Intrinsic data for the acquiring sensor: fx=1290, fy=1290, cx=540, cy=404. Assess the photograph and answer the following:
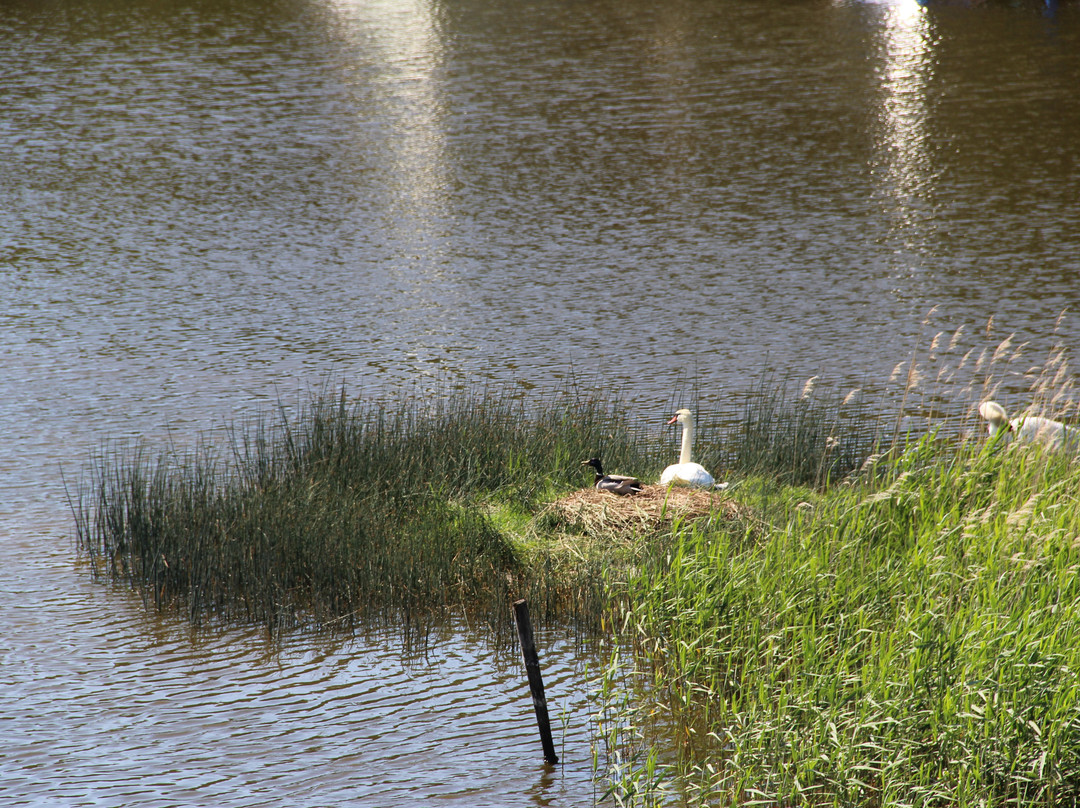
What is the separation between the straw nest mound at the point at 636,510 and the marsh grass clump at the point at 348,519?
516 millimetres

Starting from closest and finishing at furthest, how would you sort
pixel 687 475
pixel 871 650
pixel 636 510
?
pixel 871 650 → pixel 636 510 → pixel 687 475

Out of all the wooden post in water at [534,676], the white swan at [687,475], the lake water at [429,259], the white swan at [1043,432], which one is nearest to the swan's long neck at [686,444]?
the white swan at [687,475]

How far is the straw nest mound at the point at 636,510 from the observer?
31.1ft

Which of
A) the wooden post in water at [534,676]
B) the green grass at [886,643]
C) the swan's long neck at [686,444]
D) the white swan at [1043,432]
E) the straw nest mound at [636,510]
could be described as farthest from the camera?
the swan's long neck at [686,444]

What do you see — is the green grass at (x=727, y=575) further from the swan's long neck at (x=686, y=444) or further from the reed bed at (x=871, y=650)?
the swan's long neck at (x=686, y=444)

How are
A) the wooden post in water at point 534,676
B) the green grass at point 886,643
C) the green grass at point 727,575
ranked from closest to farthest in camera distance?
the green grass at point 886,643
the green grass at point 727,575
the wooden post in water at point 534,676

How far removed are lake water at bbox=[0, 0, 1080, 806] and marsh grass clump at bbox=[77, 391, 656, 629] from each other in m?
0.43

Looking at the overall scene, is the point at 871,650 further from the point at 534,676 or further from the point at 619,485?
Result: the point at 619,485

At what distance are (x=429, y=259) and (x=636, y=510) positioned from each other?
13.5 meters

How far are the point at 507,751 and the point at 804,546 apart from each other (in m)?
2.22

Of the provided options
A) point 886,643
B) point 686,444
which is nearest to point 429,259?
A: point 686,444

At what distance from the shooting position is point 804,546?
Result: 26.4 ft

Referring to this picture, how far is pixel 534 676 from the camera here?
22.9 feet

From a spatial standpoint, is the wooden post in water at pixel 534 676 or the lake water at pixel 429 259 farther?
the lake water at pixel 429 259
